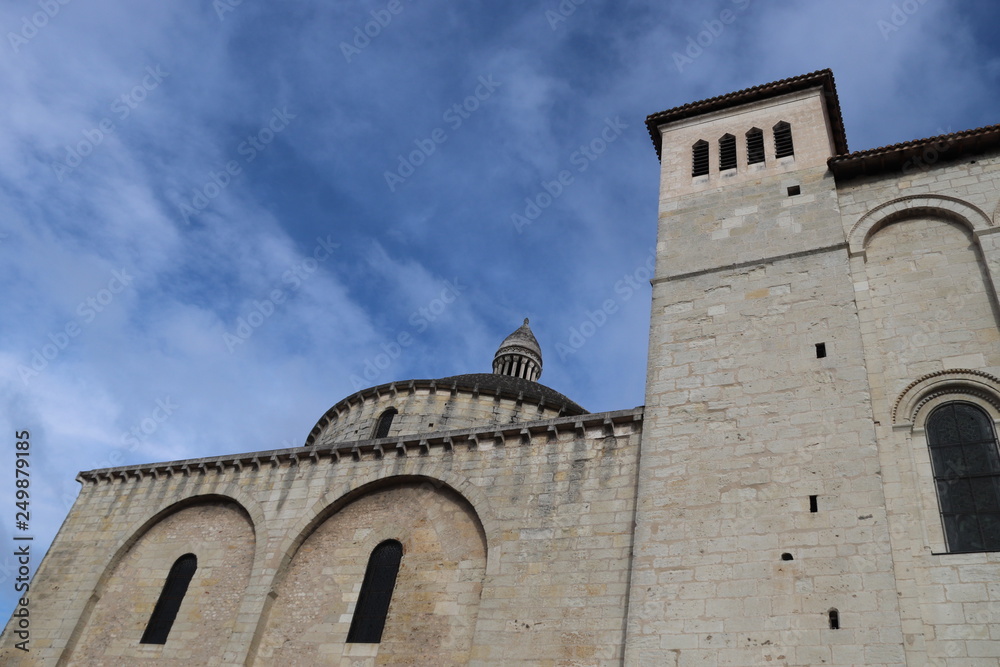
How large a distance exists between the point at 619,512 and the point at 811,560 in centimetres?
335

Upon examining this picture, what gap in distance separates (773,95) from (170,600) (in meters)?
17.9

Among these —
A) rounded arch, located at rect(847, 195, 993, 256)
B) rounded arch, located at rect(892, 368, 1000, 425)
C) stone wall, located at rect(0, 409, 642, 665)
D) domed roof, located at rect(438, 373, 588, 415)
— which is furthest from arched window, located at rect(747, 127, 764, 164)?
domed roof, located at rect(438, 373, 588, 415)

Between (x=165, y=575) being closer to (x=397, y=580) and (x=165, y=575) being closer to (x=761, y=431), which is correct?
(x=397, y=580)

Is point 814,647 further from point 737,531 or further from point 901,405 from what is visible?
point 901,405

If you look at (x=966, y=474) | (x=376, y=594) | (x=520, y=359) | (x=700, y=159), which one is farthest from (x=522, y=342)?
(x=966, y=474)

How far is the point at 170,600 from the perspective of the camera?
53.6ft

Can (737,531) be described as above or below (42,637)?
above

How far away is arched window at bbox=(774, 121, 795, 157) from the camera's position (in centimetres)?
1680

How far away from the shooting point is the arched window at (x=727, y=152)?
57.1ft

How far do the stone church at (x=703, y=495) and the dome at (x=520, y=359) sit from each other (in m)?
13.5

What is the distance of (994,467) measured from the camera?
11055mm

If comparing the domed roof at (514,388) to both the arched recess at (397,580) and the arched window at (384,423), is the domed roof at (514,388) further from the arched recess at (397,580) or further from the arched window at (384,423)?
the arched recess at (397,580)

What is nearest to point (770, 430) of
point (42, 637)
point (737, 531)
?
point (737, 531)

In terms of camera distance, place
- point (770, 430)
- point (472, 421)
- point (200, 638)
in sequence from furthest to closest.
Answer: point (472, 421)
point (200, 638)
point (770, 430)
